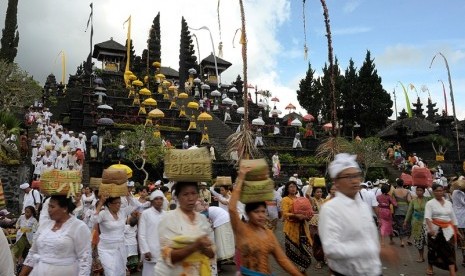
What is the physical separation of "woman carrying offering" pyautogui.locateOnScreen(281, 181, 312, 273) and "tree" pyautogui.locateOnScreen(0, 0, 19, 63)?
38280mm

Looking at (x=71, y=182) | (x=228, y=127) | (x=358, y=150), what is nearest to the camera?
(x=71, y=182)

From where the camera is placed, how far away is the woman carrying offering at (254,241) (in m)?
3.48

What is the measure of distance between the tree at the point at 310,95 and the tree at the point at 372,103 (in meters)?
6.79

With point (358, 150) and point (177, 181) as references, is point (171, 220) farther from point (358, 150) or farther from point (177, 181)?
point (358, 150)

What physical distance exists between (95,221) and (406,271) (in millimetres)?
5899

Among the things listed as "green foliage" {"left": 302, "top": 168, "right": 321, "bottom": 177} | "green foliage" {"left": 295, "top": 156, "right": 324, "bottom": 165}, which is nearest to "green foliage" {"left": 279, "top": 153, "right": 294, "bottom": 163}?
"green foliage" {"left": 295, "top": 156, "right": 324, "bottom": 165}

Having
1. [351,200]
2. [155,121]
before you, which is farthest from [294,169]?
[351,200]

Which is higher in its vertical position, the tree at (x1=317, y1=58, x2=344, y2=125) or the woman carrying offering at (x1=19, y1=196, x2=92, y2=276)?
the tree at (x1=317, y1=58, x2=344, y2=125)

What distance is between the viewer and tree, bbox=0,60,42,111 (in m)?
28.0

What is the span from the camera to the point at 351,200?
11.1 ft

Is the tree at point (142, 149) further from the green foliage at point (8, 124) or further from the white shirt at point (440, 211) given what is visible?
the white shirt at point (440, 211)

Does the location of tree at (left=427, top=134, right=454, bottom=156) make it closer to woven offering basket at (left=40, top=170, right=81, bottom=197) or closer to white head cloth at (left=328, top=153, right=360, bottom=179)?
white head cloth at (left=328, top=153, right=360, bottom=179)

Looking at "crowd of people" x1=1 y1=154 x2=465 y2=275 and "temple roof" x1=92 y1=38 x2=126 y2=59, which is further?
"temple roof" x1=92 y1=38 x2=126 y2=59

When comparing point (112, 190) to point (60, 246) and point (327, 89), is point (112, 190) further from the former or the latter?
point (327, 89)
